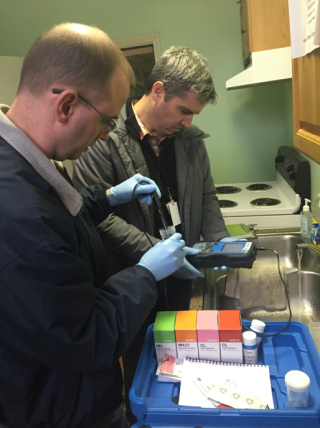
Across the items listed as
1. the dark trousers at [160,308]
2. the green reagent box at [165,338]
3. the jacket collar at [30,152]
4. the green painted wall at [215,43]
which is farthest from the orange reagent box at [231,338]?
the green painted wall at [215,43]

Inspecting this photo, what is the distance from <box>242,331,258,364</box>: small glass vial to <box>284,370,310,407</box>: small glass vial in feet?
0.42

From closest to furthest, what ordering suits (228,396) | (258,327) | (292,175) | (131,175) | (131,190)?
(228,396) < (258,327) < (131,190) < (131,175) < (292,175)

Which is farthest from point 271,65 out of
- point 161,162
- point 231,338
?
point 231,338

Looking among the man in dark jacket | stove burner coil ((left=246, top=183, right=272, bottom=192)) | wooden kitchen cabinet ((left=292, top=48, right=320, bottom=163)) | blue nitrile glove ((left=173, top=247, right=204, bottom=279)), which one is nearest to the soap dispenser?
wooden kitchen cabinet ((left=292, top=48, right=320, bottom=163))

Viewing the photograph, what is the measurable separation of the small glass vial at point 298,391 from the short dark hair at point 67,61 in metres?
0.71

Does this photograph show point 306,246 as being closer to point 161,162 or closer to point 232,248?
point 232,248

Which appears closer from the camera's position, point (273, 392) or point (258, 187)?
point (273, 392)

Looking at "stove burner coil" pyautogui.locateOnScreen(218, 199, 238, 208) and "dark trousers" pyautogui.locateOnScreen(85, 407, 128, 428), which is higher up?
"stove burner coil" pyautogui.locateOnScreen(218, 199, 238, 208)

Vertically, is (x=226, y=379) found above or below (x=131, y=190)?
below

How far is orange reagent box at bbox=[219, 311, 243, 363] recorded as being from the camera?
0.74m

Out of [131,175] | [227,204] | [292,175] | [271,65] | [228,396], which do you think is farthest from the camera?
[227,204]

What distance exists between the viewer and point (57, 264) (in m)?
0.57

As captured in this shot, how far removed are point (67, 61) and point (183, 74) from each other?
0.67m

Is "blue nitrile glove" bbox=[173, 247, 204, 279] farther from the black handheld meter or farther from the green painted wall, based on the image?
the green painted wall
